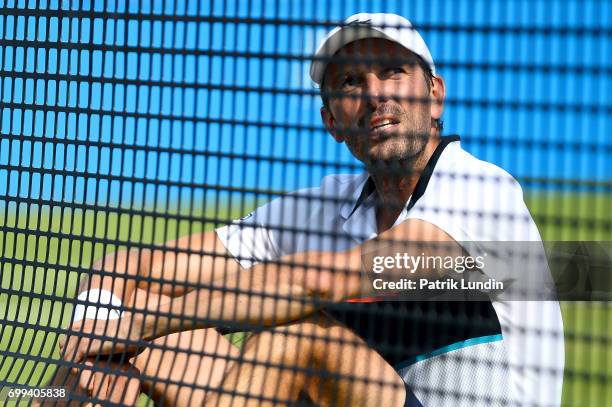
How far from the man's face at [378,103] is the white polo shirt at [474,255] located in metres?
0.11

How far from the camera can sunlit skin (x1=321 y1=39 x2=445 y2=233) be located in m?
1.92

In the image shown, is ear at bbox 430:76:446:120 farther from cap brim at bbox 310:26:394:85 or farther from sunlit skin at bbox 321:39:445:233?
cap brim at bbox 310:26:394:85

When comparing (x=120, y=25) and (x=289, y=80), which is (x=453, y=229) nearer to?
(x=289, y=80)

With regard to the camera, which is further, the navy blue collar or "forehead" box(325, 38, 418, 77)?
the navy blue collar

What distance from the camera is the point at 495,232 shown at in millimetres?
1994

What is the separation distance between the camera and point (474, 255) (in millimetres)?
2072

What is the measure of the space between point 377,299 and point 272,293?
24cm

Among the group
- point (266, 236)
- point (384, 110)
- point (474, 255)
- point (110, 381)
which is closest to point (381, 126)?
point (384, 110)

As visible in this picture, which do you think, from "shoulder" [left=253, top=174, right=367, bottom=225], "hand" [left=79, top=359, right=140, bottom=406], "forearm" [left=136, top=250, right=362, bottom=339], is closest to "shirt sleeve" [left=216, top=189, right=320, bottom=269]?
"shoulder" [left=253, top=174, right=367, bottom=225]

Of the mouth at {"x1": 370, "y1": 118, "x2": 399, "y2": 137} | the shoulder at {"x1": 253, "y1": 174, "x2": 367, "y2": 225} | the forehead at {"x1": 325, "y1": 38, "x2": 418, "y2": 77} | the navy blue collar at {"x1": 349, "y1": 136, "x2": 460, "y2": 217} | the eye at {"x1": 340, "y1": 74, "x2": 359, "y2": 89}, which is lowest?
the shoulder at {"x1": 253, "y1": 174, "x2": 367, "y2": 225}

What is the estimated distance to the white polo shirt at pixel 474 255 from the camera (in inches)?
78.1

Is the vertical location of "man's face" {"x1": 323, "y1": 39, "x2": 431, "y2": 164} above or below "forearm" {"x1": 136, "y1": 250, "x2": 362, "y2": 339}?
above

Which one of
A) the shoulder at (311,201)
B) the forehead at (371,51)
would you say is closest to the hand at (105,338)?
the shoulder at (311,201)

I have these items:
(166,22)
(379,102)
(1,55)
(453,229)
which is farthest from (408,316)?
(1,55)
